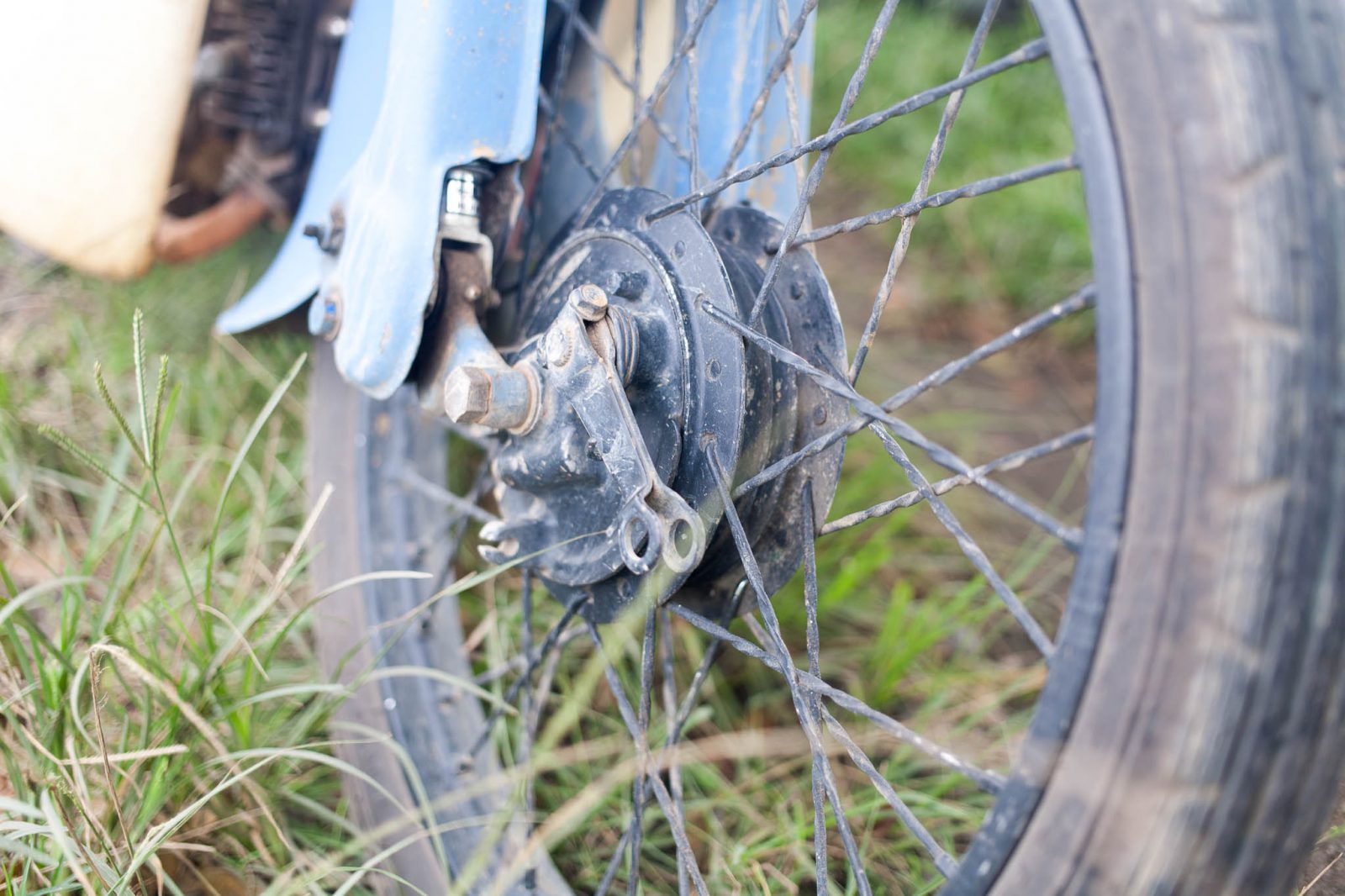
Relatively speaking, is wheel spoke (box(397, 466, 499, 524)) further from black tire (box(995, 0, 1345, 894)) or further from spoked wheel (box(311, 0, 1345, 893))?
black tire (box(995, 0, 1345, 894))

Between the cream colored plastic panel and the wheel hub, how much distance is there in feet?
2.16

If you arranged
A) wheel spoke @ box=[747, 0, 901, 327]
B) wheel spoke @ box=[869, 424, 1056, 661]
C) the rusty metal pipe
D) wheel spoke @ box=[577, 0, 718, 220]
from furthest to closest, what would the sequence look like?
1. the rusty metal pipe
2. wheel spoke @ box=[577, 0, 718, 220]
3. wheel spoke @ box=[747, 0, 901, 327]
4. wheel spoke @ box=[869, 424, 1056, 661]

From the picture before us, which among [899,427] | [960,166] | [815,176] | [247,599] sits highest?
[960,166]

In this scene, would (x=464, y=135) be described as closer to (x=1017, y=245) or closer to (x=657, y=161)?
(x=657, y=161)

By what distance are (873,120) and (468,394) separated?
35 cm

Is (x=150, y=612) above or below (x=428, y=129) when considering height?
below

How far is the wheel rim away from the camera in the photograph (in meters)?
0.50

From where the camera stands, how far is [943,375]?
0.60 m

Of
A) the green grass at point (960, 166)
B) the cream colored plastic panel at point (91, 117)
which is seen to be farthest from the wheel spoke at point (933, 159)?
the green grass at point (960, 166)

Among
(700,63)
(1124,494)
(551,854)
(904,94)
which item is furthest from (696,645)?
(904,94)

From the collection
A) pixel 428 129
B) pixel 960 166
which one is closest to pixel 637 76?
pixel 428 129

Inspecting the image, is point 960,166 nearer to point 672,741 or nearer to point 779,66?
point 779,66

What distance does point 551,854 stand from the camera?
3.35 feet

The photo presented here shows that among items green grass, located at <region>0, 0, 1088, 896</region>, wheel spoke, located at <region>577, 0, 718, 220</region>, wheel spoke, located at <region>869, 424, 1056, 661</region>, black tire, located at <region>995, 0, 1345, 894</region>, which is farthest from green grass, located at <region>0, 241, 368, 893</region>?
black tire, located at <region>995, 0, 1345, 894</region>
